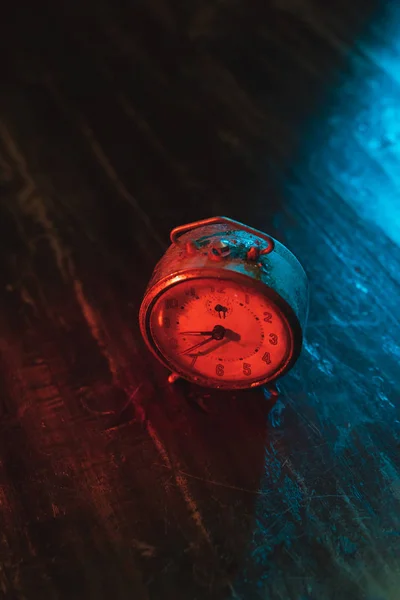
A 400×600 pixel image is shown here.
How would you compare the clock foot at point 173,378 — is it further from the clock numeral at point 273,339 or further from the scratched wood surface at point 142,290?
the clock numeral at point 273,339

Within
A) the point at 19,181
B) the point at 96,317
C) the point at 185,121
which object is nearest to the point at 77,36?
the point at 185,121

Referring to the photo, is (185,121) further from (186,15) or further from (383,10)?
(383,10)

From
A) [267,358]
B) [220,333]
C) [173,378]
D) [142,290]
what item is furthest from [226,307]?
[142,290]

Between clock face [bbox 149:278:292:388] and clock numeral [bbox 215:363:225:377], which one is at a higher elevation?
clock face [bbox 149:278:292:388]

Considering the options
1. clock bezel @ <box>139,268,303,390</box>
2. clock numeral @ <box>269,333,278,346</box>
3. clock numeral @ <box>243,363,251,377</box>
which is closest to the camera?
clock bezel @ <box>139,268,303,390</box>

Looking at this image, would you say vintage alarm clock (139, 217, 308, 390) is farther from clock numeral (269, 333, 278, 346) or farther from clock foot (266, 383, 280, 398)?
clock foot (266, 383, 280, 398)

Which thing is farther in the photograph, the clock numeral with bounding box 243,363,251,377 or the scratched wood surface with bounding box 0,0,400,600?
the clock numeral with bounding box 243,363,251,377

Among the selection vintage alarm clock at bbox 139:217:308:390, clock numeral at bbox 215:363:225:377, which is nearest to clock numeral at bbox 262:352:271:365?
vintage alarm clock at bbox 139:217:308:390
